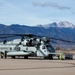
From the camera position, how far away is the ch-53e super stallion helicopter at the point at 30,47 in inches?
2121

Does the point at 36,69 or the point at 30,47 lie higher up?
the point at 30,47

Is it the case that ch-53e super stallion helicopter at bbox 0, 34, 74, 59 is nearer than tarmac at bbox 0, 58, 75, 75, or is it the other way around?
tarmac at bbox 0, 58, 75, 75

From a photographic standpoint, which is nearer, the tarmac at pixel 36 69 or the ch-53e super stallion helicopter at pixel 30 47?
the tarmac at pixel 36 69

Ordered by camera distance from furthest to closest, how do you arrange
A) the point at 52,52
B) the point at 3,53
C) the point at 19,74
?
the point at 3,53, the point at 52,52, the point at 19,74

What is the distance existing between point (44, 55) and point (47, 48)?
1223 millimetres

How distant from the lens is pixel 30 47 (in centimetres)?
5484

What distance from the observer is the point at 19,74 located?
2634 cm

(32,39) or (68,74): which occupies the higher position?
(32,39)

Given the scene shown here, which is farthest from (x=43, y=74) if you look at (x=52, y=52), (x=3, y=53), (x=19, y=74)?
(x=3, y=53)

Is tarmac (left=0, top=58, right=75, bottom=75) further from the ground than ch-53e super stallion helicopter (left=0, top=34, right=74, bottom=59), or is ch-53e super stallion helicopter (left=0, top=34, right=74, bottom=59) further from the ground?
ch-53e super stallion helicopter (left=0, top=34, right=74, bottom=59)

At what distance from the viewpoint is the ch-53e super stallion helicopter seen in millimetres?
53875

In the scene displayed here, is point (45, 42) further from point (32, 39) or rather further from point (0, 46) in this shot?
point (0, 46)

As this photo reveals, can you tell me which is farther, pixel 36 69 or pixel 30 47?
pixel 30 47

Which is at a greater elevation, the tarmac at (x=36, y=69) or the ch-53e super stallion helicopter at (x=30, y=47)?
the ch-53e super stallion helicopter at (x=30, y=47)
